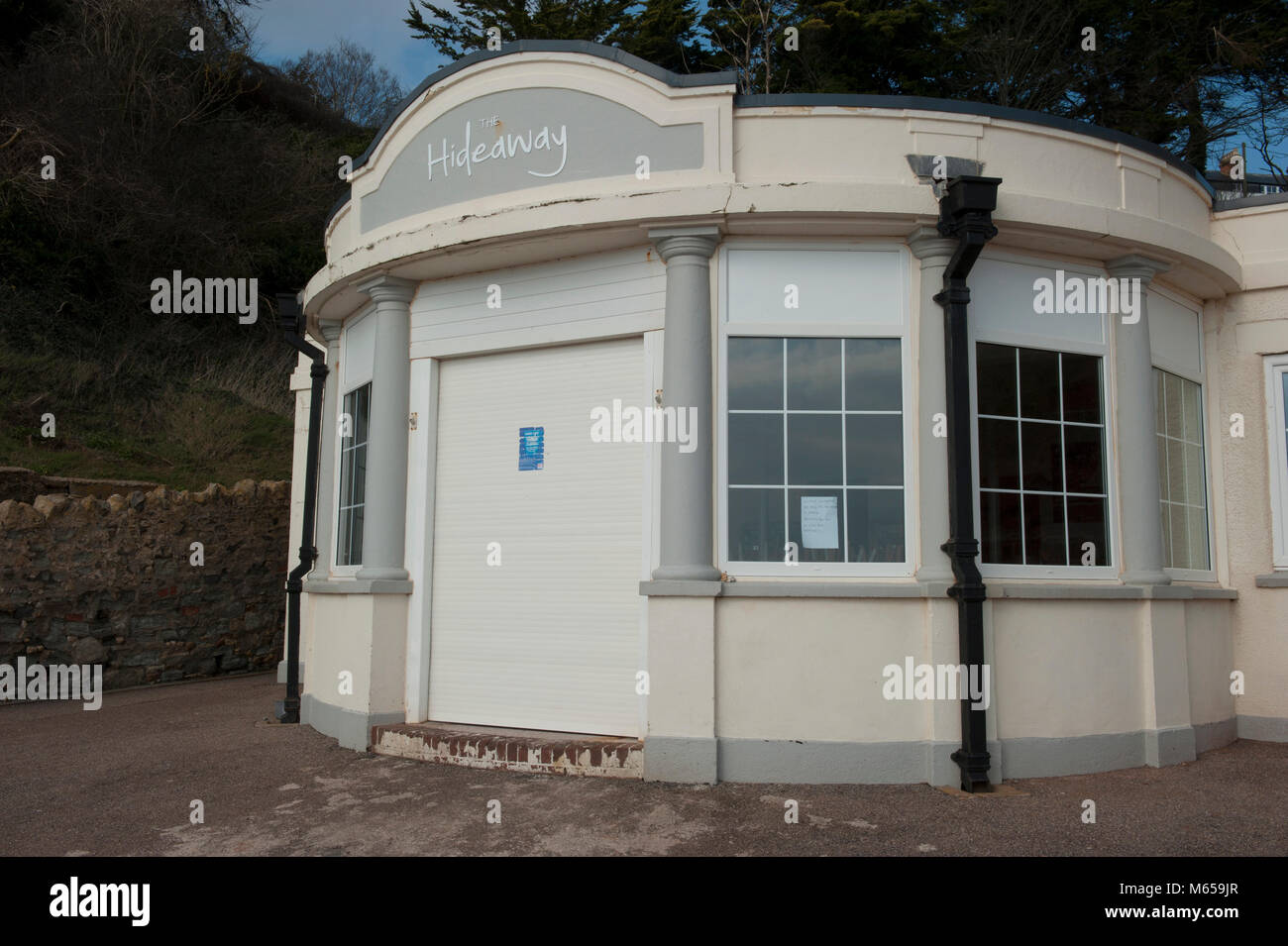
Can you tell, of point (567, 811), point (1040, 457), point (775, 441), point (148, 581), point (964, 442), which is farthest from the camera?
point (148, 581)

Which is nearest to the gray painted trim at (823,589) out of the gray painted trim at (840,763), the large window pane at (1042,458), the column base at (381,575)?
the large window pane at (1042,458)

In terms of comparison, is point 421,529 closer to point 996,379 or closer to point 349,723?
point 349,723

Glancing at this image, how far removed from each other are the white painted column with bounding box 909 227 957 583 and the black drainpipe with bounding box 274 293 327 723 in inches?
212

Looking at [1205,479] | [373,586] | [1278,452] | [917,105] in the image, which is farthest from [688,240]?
[1278,452]

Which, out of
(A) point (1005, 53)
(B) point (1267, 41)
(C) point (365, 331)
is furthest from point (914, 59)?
(C) point (365, 331)

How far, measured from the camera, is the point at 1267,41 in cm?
1897

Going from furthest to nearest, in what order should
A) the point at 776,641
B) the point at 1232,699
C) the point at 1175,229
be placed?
the point at 1232,699 < the point at 1175,229 < the point at 776,641

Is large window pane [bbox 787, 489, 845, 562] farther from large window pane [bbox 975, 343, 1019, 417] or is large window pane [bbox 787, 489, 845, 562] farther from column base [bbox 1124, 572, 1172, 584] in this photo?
column base [bbox 1124, 572, 1172, 584]

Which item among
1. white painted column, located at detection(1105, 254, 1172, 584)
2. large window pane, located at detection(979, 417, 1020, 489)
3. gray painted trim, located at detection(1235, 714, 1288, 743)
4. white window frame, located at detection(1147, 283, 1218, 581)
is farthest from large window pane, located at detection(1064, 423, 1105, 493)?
gray painted trim, located at detection(1235, 714, 1288, 743)

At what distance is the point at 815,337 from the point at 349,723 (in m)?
4.29

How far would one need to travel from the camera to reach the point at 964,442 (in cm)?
612

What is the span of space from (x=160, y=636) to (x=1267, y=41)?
2165 cm

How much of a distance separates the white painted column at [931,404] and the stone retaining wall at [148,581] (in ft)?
29.5

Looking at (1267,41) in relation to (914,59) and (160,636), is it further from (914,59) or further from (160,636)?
(160,636)
